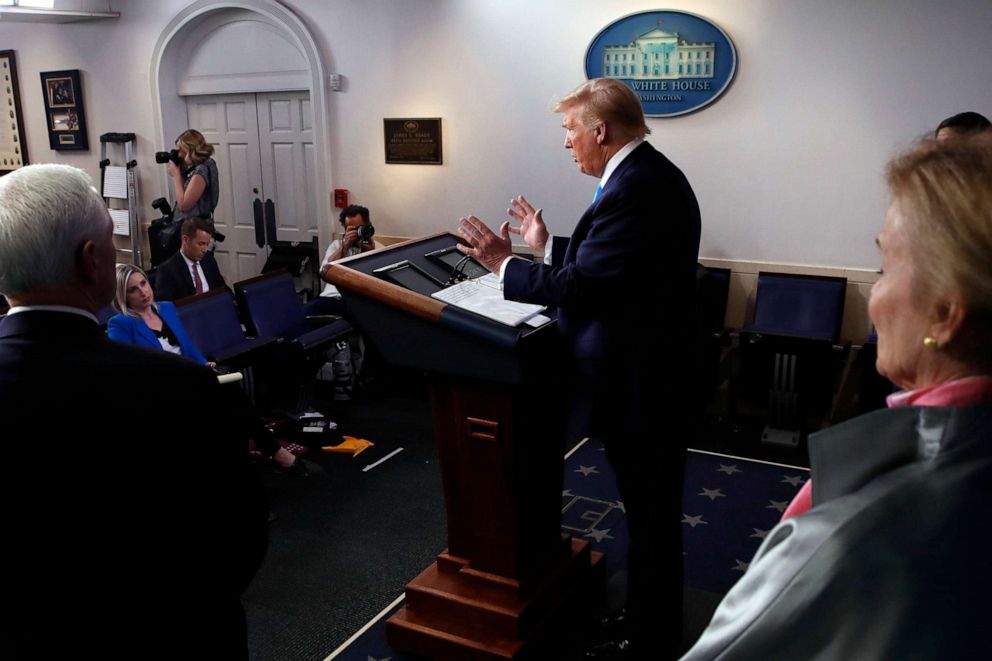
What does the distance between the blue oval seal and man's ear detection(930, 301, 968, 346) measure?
16.4ft

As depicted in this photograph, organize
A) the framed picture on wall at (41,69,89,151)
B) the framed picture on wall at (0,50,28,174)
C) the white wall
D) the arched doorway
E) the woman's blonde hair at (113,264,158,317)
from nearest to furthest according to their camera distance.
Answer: the woman's blonde hair at (113,264,158,317) < the white wall < the arched doorway < the framed picture on wall at (41,69,89,151) < the framed picture on wall at (0,50,28,174)

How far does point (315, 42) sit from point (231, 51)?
114 centimetres

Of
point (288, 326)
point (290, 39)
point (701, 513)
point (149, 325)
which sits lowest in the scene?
point (701, 513)

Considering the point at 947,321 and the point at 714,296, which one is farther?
the point at 714,296

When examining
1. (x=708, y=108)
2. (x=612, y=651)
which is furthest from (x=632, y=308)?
(x=708, y=108)

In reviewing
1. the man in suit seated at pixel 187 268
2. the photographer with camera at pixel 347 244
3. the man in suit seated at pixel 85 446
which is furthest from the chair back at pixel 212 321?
the man in suit seated at pixel 85 446

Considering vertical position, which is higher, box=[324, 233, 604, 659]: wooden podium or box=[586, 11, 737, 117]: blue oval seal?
box=[586, 11, 737, 117]: blue oval seal

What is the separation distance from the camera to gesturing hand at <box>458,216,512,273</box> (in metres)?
2.55

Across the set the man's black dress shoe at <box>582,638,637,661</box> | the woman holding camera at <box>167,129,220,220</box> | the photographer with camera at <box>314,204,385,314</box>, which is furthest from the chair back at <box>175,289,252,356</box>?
the man's black dress shoe at <box>582,638,637,661</box>

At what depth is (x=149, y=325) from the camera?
4199mm

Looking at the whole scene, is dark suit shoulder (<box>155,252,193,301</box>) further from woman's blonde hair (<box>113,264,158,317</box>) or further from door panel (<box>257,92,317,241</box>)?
door panel (<box>257,92,317,241</box>)

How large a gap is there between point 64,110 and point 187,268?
4.21m

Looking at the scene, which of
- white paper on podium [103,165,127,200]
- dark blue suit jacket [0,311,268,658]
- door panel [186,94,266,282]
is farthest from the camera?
white paper on podium [103,165,127,200]

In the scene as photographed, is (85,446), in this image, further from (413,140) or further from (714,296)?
(413,140)
